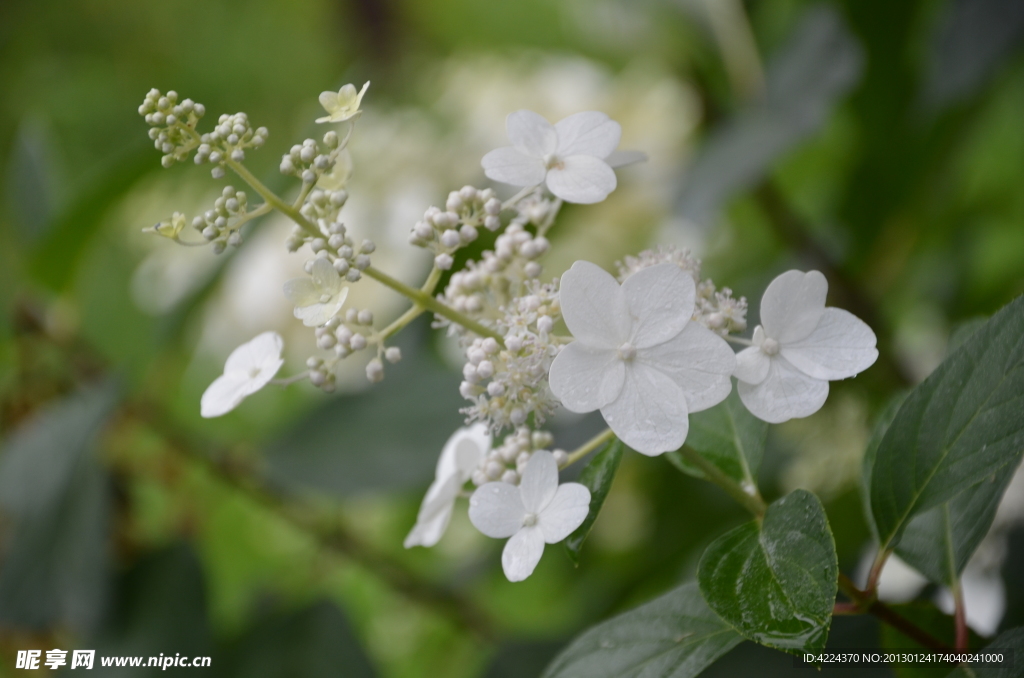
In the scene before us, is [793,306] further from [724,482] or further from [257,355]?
[257,355]

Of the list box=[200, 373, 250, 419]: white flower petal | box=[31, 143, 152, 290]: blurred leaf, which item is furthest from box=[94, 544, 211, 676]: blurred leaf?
box=[200, 373, 250, 419]: white flower petal

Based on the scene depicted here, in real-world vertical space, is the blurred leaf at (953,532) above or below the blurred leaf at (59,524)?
above

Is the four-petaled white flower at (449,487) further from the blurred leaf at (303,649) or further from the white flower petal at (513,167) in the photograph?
the blurred leaf at (303,649)

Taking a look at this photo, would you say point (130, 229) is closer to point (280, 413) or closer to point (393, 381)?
point (280, 413)

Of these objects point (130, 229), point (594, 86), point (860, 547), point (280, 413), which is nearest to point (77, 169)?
point (130, 229)

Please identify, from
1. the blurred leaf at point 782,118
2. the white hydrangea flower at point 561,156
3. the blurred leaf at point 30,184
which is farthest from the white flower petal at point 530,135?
the blurred leaf at point 30,184

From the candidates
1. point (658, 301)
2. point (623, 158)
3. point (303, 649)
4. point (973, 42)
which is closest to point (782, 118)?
point (973, 42)

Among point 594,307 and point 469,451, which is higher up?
A: point 594,307

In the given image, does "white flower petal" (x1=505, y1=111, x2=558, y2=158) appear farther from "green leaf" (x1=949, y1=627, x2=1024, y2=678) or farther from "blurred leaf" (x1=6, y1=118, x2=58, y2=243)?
"blurred leaf" (x1=6, y1=118, x2=58, y2=243)
